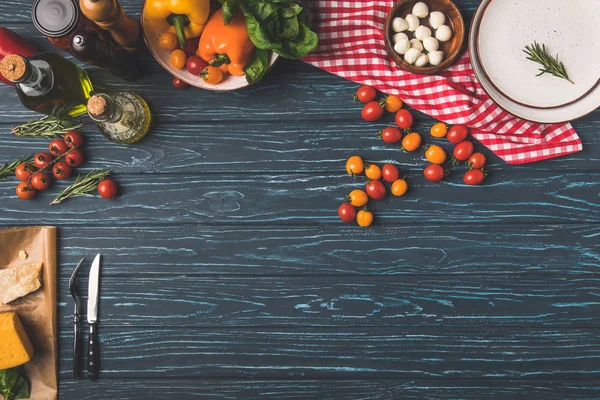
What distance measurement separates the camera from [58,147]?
1.24m

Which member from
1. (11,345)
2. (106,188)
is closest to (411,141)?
(106,188)

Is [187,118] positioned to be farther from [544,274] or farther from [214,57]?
[544,274]

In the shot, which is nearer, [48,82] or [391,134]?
[48,82]

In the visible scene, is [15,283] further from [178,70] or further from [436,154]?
[436,154]

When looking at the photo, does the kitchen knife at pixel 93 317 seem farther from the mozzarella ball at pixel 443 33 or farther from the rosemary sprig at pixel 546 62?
the rosemary sprig at pixel 546 62

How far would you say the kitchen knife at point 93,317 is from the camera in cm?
125

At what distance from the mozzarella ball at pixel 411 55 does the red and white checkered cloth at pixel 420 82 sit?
42 millimetres

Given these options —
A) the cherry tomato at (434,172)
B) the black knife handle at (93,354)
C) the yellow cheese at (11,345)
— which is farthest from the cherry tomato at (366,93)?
the yellow cheese at (11,345)

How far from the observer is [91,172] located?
1269 mm

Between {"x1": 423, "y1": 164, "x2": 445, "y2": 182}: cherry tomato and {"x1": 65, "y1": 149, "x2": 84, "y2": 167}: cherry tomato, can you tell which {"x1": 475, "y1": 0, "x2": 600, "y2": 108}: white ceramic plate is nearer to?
{"x1": 423, "y1": 164, "x2": 445, "y2": 182}: cherry tomato

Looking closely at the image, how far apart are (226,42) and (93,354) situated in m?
0.83

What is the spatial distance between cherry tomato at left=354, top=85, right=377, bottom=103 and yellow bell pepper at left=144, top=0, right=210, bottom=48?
1.31ft

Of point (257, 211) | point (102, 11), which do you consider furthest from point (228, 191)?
point (102, 11)

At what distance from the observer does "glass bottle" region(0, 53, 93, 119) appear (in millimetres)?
1017
